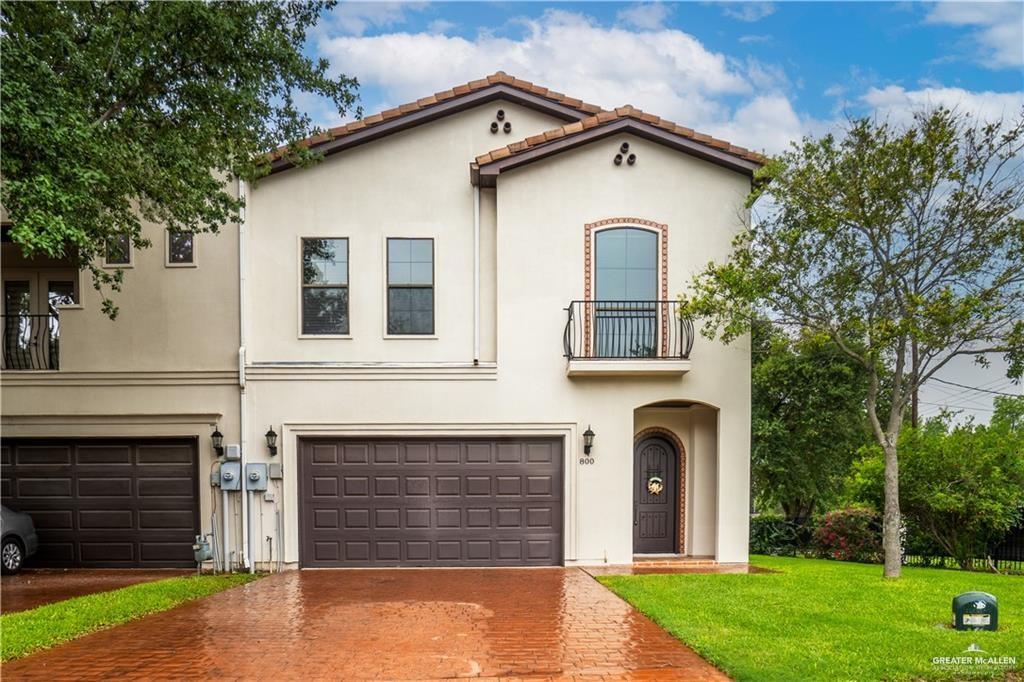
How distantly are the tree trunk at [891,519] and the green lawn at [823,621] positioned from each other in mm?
227

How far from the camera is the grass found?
610 centimetres

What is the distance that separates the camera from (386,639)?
6.24m

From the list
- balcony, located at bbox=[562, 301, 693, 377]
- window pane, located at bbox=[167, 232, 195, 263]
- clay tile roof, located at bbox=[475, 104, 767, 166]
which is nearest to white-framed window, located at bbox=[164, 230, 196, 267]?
window pane, located at bbox=[167, 232, 195, 263]

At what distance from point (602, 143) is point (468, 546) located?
7190 millimetres

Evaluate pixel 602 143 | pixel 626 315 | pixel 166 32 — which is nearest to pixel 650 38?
pixel 602 143

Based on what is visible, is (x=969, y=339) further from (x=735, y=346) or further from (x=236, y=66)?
(x=236, y=66)

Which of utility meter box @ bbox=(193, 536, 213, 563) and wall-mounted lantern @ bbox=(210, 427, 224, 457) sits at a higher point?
wall-mounted lantern @ bbox=(210, 427, 224, 457)

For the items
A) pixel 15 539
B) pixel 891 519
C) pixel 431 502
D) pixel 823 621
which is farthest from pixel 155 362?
pixel 891 519

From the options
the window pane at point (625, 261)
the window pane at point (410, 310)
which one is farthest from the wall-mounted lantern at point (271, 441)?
the window pane at point (625, 261)

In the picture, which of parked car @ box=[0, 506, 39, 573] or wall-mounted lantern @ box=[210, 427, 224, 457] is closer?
parked car @ box=[0, 506, 39, 573]

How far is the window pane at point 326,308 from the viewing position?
10.2 m

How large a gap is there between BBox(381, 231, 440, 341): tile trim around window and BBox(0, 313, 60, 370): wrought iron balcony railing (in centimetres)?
567

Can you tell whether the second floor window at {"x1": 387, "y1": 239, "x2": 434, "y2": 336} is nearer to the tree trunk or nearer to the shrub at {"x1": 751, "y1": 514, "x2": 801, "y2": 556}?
the tree trunk

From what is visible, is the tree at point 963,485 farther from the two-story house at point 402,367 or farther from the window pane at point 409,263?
the window pane at point 409,263
